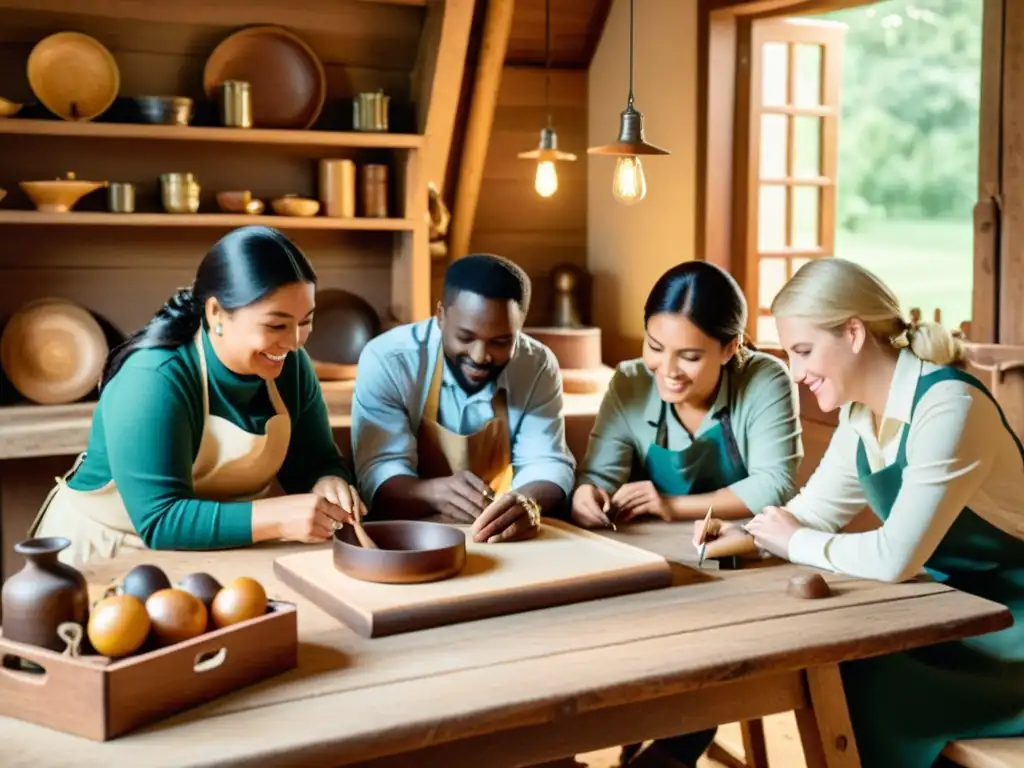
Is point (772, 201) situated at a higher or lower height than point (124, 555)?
higher

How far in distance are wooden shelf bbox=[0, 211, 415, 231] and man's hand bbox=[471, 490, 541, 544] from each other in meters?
2.17

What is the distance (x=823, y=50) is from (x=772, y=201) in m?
0.61

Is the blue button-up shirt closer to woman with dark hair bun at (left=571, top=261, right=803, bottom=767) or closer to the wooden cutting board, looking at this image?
woman with dark hair bun at (left=571, top=261, right=803, bottom=767)

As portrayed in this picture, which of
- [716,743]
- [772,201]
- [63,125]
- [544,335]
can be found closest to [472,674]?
[716,743]

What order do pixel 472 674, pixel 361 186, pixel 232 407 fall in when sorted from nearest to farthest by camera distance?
pixel 472 674 → pixel 232 407 → pixel 361 186

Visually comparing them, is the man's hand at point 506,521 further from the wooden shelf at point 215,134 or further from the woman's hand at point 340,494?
the wooden shelf at point 215,134

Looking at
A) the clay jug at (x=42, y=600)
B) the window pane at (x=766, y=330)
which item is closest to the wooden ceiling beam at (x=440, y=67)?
the window pane at (x=766, y=330)

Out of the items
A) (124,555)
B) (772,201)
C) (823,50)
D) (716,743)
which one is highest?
(823,50)

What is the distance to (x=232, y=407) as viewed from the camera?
2.25m

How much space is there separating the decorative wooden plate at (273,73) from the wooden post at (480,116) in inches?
25.8

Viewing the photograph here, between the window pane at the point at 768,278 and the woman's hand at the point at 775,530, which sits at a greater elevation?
the window pane at the point at 768,278

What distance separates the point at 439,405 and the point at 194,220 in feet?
5.45

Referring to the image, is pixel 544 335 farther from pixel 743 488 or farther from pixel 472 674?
pixel 472 674

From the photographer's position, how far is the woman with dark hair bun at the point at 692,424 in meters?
2.40
